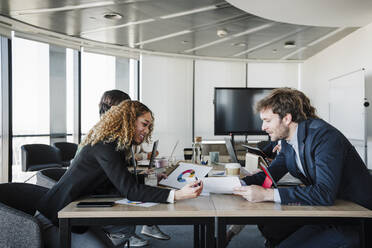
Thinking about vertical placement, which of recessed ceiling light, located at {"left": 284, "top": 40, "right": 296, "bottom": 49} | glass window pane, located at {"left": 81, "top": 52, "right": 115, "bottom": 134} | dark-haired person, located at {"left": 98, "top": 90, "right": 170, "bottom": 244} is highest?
recessed ceiling light, located at {"left": 284, "top": 40, "right": 296, "bottom": 49}

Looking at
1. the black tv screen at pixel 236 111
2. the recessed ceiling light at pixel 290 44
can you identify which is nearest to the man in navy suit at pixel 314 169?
the black tv screen at pixel 236 111

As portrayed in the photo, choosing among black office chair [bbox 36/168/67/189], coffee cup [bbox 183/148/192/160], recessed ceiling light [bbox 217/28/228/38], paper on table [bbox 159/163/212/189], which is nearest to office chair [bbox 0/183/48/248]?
black office chair [bbox 36/168/67/189]

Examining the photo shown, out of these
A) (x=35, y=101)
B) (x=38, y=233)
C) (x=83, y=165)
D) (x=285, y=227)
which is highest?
(x=35, y=101)

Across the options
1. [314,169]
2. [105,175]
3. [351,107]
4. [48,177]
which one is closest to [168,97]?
[351,107]

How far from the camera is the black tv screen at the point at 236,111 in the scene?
20.4 feet

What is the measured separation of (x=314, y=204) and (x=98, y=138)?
1179 mm

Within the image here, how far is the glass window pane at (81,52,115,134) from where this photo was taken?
6316 millimetres

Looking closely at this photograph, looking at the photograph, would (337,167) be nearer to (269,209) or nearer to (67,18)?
(269,209)

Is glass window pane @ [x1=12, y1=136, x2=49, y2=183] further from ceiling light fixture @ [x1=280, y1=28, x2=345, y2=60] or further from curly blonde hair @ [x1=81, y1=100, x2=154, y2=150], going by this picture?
ceiling light fixture @ [x1=280, y1=28, x2=345, y2=60]

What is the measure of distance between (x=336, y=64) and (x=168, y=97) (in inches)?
148

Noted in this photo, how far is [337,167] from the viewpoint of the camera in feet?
4.78

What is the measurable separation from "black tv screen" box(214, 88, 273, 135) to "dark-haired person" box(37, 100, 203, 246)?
460cm

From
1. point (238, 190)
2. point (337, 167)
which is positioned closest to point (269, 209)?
point (238, 190)

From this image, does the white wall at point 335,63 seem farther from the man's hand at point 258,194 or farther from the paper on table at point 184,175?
the man's hand at point 258,194
